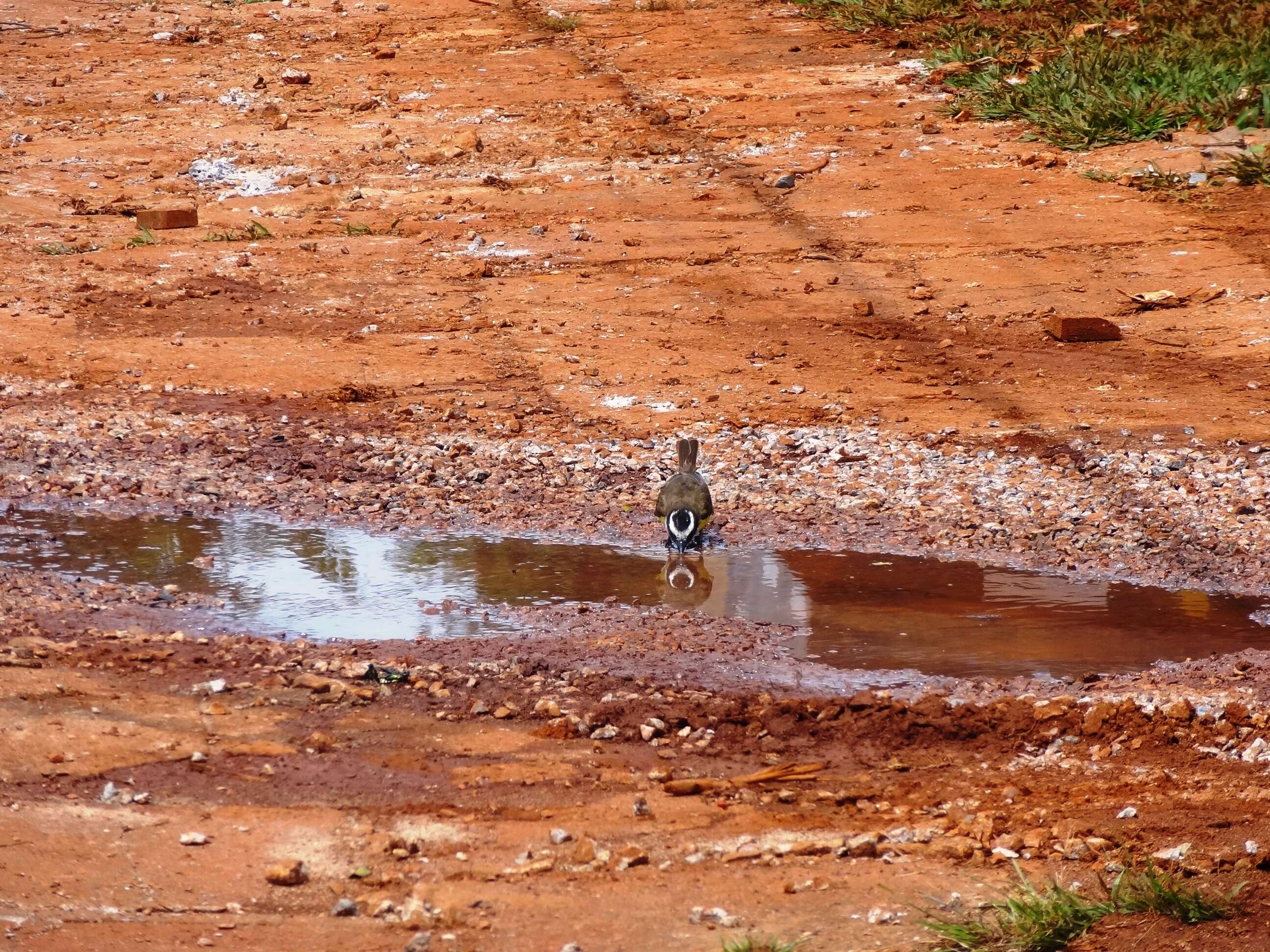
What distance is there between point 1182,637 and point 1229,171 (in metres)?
7.87

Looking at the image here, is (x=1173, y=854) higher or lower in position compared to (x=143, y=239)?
lower

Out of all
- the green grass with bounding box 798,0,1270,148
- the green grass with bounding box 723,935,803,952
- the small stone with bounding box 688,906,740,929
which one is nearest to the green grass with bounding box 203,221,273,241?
the green grass with bounding box 798,0,1270,148

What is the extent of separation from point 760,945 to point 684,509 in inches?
153

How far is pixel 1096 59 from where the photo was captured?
15.3 meters

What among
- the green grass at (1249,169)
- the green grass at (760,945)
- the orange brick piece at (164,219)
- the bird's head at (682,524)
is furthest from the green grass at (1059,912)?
the orange brick piece at (164,219)

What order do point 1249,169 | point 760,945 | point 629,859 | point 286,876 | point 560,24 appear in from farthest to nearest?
point 560,24, point 1249,169, point 629,859, point 286,876, point 760,945

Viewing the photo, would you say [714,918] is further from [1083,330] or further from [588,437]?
[1083,330]

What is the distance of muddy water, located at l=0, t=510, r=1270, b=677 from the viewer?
6.80m

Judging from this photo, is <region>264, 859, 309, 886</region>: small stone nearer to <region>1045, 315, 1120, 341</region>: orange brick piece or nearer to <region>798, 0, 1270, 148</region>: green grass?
<region>1045, 315, 1120, 341</region>: orange brick piece

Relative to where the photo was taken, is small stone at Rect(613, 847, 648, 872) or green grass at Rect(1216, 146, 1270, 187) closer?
small stone at Rect(613, 847, 648, 872)

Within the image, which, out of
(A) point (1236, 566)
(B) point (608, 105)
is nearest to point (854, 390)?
(A) point (1236, 566)

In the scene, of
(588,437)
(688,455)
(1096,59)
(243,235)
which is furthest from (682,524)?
(1096,59)

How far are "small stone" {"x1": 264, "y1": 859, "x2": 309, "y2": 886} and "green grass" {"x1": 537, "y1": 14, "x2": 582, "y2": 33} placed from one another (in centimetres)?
1664

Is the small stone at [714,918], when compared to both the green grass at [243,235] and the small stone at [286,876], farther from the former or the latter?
the green grass at [243,235]
